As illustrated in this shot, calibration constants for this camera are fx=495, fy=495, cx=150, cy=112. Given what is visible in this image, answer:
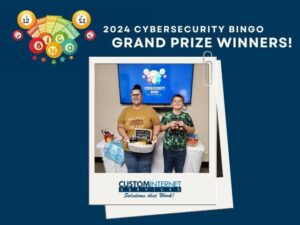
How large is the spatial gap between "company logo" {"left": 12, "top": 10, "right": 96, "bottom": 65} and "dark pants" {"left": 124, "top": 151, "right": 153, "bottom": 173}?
40.3 inches

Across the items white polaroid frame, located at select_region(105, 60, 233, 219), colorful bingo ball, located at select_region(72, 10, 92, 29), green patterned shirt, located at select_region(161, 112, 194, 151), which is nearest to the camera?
colorful bingo ball, located at select_region(72, 10, 92, 29)

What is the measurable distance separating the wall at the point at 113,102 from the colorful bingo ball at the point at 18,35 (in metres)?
0.67

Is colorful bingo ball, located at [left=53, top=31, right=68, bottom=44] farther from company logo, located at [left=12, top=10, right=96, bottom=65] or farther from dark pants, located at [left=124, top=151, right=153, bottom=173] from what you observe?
dark pants, located at [left=124, top=151, right=153, bottom=173]

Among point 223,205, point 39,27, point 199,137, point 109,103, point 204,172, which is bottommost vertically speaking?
point 223,205

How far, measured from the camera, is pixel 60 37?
4168 millimetres

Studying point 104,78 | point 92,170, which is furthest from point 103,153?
point 104,78

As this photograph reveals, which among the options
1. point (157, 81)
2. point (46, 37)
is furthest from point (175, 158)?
point (46, 37)

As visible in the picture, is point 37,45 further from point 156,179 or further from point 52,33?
point 156,179

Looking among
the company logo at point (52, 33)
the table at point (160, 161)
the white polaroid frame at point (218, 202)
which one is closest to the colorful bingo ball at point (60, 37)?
the company logo at point (52, 33)

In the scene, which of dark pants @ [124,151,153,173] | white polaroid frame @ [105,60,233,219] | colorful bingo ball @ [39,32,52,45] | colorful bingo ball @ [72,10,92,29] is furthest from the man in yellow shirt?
colorful bingo ball @ [39,32,52,45]

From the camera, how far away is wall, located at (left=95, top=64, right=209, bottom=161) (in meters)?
4.30

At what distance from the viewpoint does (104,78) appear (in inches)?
171

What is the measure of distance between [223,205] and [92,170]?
1.18 m

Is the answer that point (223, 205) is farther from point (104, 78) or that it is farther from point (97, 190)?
point (104, 78)
